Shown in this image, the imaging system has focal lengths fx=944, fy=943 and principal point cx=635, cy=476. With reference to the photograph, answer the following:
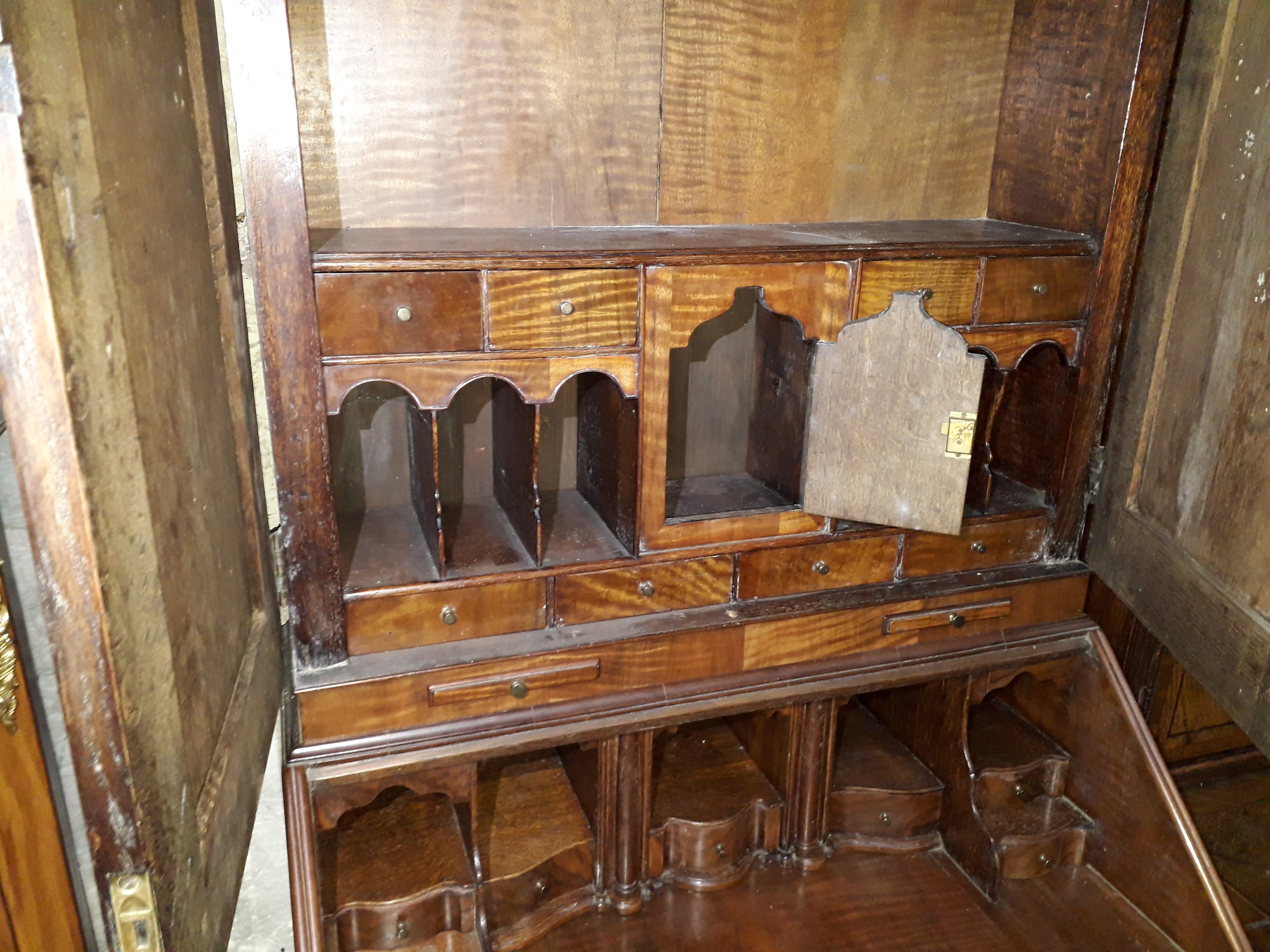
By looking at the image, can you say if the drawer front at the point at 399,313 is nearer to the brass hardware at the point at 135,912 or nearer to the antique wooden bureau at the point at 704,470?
the antique wooden bureau at the point at 704,470

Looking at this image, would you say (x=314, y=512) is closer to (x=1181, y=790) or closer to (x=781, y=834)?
(x=781, y=834)

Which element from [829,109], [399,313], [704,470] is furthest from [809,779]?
[829,109]

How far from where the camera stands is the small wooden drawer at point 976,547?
1.88m

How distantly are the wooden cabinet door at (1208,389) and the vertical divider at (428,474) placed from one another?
48.7 inches

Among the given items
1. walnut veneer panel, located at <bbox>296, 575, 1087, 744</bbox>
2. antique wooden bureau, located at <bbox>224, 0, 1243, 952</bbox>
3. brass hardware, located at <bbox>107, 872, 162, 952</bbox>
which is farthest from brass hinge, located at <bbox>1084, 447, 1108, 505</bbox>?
brass hardware, located at <bbox>107, 872, 162, 952</bbox>

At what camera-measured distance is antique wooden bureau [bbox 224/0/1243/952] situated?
1.51 metres

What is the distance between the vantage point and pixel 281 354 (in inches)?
53.4

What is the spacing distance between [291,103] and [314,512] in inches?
23.1

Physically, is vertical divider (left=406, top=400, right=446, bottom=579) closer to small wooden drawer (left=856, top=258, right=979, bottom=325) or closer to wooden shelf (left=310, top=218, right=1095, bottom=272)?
wooden shelf (left=310, top=218, right=1095, bottom=272)

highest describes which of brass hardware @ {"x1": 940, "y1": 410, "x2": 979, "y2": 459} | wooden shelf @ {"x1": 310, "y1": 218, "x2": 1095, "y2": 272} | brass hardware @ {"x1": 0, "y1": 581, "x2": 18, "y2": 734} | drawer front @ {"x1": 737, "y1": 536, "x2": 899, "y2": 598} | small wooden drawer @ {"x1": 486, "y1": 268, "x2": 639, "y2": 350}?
wooden shelf @ {"x1": 310, "y1": 218, "x2": 1095, "y2": 272}

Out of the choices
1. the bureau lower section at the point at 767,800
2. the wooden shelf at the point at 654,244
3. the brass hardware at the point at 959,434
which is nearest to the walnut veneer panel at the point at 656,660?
the bureau lower section at the point at 767,800

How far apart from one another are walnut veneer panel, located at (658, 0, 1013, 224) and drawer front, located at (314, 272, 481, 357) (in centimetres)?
61

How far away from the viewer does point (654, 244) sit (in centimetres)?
156

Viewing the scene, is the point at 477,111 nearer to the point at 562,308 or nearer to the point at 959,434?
the point at 562,308
